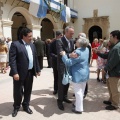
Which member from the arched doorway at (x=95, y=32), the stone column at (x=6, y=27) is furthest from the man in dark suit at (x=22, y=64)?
the arched doorway at (x=95, y=32)

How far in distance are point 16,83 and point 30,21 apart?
10.8m

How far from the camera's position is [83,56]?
3891 millimetres

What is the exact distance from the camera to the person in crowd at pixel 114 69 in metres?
3.95

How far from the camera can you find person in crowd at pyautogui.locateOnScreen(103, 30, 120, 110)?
3.95 m

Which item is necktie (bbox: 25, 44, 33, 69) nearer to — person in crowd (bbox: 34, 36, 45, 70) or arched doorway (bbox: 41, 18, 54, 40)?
person in crowd (bbox: 34, 36, 45, 70)

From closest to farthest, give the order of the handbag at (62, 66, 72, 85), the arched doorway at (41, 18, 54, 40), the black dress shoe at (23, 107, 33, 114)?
the handbag at (62, 66, 72, 85) → the black dress shoe at (23, 107, 33, 114) → the arched doorway at (41, 18, 54, 40)

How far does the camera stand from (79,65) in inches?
155

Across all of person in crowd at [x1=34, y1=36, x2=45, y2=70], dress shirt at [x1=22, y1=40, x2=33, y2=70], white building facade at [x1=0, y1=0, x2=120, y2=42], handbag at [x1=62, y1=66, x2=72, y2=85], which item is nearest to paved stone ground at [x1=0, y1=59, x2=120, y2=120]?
handbag at [x1=62, y1=66, x2=72, y2=85]

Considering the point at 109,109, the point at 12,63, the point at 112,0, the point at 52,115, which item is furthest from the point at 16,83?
the point at 112,0

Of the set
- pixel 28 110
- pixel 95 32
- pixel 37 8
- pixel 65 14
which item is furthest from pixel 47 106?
pixel 95 32

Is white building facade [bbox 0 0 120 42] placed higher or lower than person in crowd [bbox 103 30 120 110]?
higher

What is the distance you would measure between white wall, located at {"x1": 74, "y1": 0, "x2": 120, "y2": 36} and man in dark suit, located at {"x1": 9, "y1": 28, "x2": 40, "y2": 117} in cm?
1631

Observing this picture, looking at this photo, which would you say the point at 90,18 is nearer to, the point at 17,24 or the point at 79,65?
the point at 17,24

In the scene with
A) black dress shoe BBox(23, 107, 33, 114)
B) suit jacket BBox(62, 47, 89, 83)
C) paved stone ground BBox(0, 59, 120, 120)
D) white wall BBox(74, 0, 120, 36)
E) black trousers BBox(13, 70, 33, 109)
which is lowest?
paved stone ground BBox(0, 59, 120, 120)
